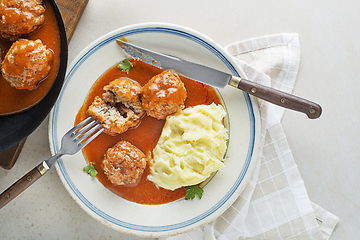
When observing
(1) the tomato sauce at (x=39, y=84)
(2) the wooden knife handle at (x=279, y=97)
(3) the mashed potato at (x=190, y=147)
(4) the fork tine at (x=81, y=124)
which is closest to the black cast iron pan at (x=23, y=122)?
(1) the tomato sauce at (x=39, y=84)

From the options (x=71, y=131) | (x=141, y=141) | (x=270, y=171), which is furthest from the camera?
(x=270, y=171)

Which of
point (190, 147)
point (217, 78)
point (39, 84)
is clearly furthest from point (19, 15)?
point (190, 147)

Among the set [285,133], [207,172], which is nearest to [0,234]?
[207,172]

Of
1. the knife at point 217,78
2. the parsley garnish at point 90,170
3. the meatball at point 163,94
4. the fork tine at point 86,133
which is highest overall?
the knife at point 217,78

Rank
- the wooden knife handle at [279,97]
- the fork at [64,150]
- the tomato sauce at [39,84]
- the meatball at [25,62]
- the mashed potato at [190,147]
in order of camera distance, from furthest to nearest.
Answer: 1. the mashed potato at [190,147]
2. the wooden knife handle at [279,97]
3. the fork at [64,150]
4. the tomato sauce at [39,84]
5. the meatball at [25,62]

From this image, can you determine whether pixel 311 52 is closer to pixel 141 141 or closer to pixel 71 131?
pixel 141 141

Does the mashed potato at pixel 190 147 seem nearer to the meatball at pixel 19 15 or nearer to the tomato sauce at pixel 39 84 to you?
the tomato sauce at pixel 39 84
